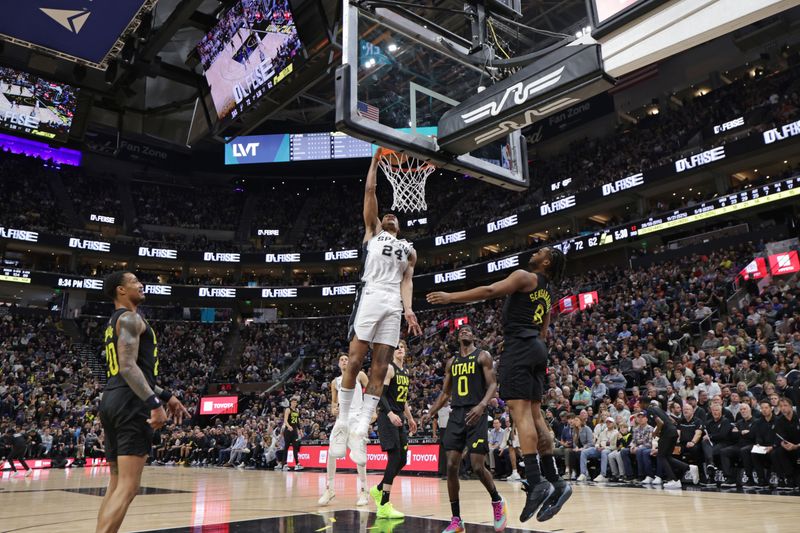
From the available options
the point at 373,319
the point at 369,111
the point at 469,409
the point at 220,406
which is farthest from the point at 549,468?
the point at 220,406

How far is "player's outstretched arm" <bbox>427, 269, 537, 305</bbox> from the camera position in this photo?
4641mm

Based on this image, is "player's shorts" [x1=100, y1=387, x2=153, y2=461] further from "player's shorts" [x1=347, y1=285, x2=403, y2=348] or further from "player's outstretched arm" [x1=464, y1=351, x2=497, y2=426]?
"player's outstretched arm" [x1=464, y1=351, x2=497, y2=426]

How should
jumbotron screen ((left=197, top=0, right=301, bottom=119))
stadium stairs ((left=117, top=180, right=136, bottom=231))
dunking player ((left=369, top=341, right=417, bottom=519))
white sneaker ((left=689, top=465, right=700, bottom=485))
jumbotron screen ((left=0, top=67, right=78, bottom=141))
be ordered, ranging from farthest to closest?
stadium stairs ((left=117, top=180, right=136, bottom=231)) → jumbotron screen ((left=0, top=67, right=78, bottom=141)) → jumbotron screen ((left=197, top=0, right=301, bottom=119)) → white sneaker ((left=689, top=465, right=700, bottom=485)) → dunking player ((left=369, top=341, right=417, bottom=519))

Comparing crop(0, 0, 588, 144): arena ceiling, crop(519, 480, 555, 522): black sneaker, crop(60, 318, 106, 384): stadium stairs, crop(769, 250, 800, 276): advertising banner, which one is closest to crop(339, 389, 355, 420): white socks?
crop(519, 480, 555, 522): black sneaker

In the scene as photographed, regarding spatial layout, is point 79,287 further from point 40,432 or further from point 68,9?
point 68,9

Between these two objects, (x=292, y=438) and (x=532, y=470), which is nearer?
(x=532, y=470)

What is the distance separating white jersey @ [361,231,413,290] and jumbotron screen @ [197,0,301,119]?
8152 millimetres

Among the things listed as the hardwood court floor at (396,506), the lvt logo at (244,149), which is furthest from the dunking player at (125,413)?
the lvt logo at (244,149)

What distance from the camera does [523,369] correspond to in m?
4.96

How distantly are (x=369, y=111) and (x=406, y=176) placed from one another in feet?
5.51

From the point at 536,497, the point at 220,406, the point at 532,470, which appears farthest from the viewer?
the point at 220,406

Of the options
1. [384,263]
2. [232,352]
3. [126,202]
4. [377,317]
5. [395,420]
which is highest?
[126,202]

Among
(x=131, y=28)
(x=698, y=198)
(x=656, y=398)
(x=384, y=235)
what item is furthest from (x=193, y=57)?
(x=698, y=198)

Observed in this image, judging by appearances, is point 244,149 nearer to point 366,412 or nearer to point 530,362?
point 366,412
